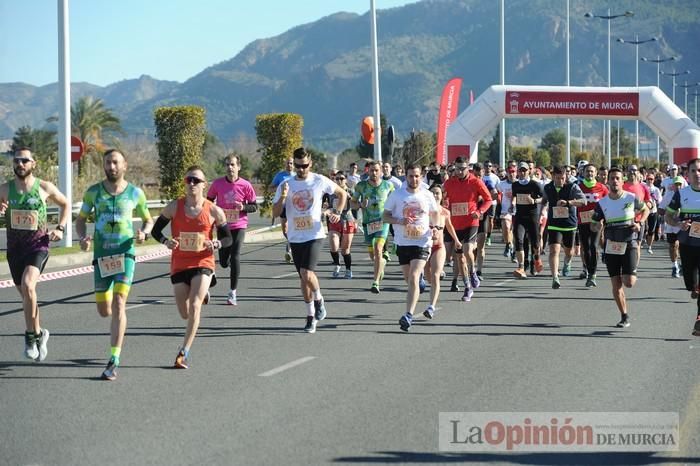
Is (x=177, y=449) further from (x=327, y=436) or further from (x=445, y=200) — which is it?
(x=445, y=200)

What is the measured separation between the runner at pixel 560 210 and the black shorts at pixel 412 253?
5242 millimetres

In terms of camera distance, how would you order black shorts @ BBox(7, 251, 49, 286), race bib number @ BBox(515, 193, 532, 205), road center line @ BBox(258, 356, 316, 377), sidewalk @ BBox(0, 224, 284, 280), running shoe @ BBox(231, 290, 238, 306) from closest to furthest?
1. road center line @ BBox(258, 356, 316, 377)
2. black shorts @ BBox(7, 251, 49, 286)
3. running shoe @ BBox(231, 290, 238, 306)
4. race bib number @ BBox(515, 193, 532, 205)
5. sidewalk @ BBox(0, 224, 284, 280)

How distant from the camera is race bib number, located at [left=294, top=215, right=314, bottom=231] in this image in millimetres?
12219

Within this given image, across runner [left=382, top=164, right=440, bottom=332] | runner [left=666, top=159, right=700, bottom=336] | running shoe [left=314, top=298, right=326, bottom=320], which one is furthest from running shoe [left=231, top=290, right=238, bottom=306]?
runner [left=666, top=159, right=700, bottom=336]

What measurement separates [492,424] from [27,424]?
313 cm

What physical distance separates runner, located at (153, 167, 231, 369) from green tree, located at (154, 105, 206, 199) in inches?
861

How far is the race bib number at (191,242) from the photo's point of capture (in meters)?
9.90

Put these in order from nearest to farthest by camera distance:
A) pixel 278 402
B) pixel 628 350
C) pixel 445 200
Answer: pixel 278 402, pixel 628 350, pixel 445 200

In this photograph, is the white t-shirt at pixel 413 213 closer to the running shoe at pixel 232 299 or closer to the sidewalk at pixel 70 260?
the running shoe at pixel 232 299

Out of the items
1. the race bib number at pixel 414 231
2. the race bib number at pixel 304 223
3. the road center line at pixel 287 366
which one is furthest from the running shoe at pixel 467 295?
the road center line at pixel 287 366

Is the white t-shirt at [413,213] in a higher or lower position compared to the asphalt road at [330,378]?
higher

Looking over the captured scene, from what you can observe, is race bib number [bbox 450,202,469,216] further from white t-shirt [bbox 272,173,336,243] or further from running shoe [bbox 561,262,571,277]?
white t-shirt [bbox 272,173,336,243]

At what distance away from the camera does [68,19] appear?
78.2ft

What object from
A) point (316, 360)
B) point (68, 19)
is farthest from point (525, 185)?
point (68, 19)
